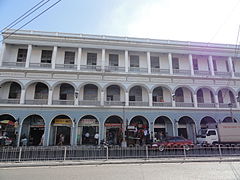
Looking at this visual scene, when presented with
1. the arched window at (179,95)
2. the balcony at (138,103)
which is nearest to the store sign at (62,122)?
the balcony at (138,103)

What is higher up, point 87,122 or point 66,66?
point 66,66

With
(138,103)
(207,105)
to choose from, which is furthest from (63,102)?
(207,105)

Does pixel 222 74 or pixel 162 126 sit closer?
pixel 162 126

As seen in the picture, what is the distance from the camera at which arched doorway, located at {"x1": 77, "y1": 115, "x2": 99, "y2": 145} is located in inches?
806

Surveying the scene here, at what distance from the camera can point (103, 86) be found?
67.4 ft

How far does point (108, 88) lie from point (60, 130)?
8310 mm

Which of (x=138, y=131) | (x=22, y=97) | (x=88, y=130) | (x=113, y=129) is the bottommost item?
(x=138, y=131)

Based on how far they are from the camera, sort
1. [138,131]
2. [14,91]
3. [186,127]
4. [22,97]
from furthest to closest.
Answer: [186,127], [138,131], [14,91], [22,97]

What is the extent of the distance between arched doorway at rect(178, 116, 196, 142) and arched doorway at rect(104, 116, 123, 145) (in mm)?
8483

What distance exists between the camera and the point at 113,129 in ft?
69.7

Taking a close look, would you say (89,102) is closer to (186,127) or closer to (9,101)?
(9,101)

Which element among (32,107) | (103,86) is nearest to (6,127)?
(32,107)

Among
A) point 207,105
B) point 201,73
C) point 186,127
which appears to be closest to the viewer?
point 207,105

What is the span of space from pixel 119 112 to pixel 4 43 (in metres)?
16.8
